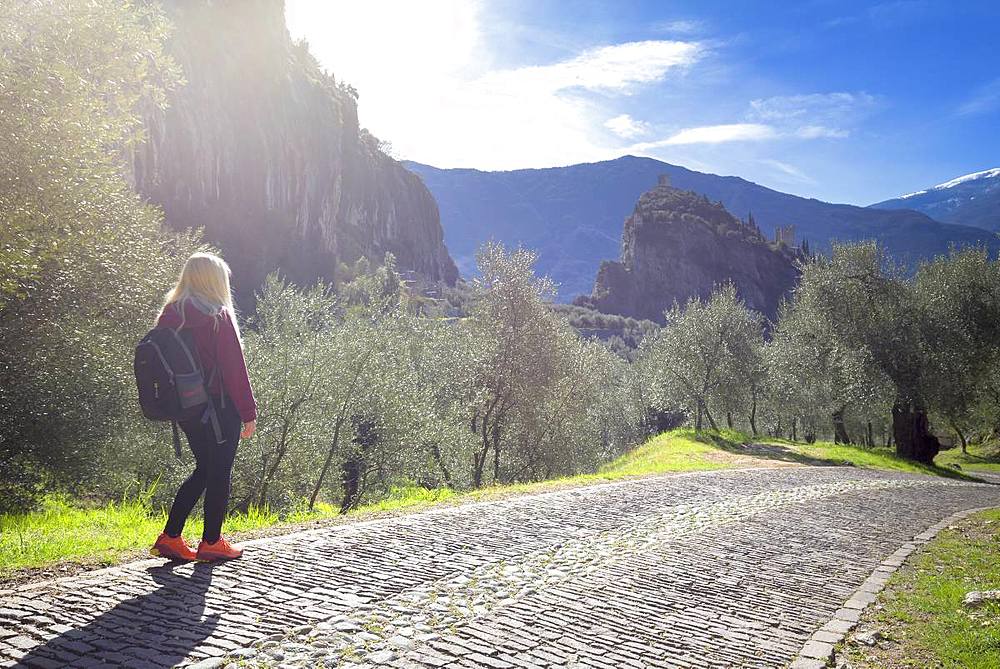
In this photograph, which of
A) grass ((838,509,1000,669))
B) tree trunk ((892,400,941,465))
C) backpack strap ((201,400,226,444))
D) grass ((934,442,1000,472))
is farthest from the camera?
grass ((934,442,1000,472))

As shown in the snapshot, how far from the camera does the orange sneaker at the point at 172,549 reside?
21.4 ft

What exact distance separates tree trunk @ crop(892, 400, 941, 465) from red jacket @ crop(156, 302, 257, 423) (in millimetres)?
38141

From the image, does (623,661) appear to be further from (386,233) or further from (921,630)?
(386,233)

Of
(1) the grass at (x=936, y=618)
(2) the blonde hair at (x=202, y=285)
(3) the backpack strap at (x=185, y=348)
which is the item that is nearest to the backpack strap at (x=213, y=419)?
(3) the backpack strap at (x=185, y=348)

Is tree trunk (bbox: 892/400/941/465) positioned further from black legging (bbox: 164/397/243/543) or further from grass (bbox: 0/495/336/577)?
black legging (bbox: 164/397/243/543)

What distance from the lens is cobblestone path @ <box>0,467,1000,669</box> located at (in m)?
4.63

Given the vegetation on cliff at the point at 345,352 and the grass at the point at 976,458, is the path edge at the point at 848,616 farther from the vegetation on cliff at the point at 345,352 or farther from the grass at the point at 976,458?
the grass at the point at 976,458

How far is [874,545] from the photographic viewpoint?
10.8 m

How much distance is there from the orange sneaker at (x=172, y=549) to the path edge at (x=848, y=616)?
583 cm

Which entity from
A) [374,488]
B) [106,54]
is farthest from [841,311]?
[106,54]

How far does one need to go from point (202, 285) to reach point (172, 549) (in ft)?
9.04

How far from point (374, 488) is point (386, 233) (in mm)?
171238

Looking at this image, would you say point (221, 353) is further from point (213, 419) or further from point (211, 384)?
point (213, 419)

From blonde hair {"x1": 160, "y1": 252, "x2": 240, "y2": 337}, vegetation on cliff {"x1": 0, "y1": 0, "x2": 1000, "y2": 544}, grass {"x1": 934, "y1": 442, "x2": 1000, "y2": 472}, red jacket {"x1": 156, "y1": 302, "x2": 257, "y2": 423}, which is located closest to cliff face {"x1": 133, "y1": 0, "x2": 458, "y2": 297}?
vegetation on cliff {"x1": 0, "y1": 0, "x2": 1000, "y2": 544}
